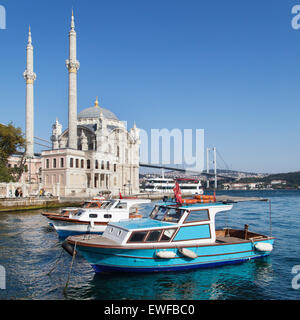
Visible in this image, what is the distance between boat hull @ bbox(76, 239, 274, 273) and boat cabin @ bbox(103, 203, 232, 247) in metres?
0.40

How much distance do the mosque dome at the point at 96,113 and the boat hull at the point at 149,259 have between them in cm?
6574

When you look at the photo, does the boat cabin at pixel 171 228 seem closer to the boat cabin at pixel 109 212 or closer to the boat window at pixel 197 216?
the boat window at pixel 197 216

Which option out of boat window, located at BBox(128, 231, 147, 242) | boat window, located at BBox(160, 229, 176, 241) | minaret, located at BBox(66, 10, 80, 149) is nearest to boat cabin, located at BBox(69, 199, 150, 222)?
boat window, located at BBox(160, 229, 176, 241)

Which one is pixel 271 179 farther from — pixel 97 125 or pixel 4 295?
pixel 4 295

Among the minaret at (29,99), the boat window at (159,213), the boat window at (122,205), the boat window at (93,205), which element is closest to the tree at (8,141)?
the minaret at (29,99)

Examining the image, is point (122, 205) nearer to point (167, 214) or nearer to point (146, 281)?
point (167, 214)

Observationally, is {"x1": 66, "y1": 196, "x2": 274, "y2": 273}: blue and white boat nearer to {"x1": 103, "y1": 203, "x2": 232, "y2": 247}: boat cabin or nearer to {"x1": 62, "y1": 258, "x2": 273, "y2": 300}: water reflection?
{"x1": 103, "y1": 203, "x2": 232, "y2": 247}: boat cabin

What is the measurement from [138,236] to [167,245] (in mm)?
1210

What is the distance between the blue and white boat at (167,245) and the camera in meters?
11.8

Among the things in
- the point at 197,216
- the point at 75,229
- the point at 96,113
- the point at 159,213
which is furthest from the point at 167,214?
the point at 96,113

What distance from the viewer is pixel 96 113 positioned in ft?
252

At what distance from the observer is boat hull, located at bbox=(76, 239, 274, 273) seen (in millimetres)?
11742
